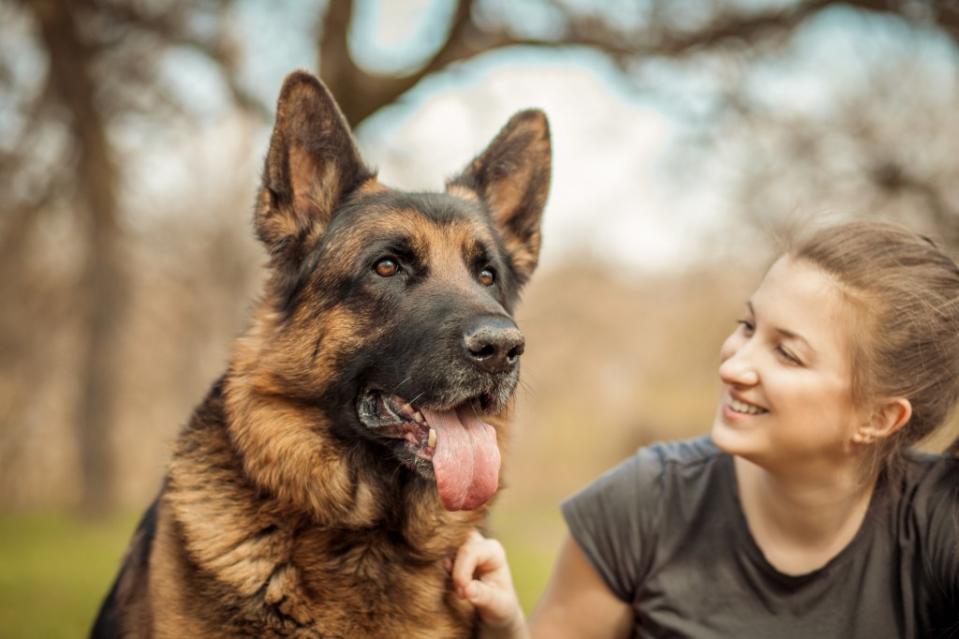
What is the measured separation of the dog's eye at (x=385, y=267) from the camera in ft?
9.08

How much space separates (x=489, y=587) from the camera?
8.68ft

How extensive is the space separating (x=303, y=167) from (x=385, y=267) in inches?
17.7

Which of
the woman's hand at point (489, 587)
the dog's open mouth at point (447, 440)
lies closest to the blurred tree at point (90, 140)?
the dog's open mouth at point (447, 440)

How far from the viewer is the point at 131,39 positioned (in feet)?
31.4

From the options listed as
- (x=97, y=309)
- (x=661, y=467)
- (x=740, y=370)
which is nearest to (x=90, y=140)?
(x=97, y=309)

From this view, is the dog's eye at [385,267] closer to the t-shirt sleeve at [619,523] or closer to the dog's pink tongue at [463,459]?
the dog's pink tongue at [463,459]

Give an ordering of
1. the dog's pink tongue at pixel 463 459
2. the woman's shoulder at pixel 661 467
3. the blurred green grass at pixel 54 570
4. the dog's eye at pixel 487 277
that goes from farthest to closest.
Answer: the blurred green grass at pixel 54 570
the woman's shoulder at pixel 661 467
the dog's eye at pixel 487 277
the dog's pink tongue at pixel 463 459

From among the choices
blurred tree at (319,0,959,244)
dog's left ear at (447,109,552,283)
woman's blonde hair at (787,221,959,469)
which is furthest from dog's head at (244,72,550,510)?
blurred tree at (319,0,959,244)

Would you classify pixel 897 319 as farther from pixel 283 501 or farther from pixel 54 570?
pixel 54 570

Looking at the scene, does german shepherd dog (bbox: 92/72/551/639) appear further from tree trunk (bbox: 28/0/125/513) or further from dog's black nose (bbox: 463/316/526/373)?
tree trunk (bbox: 28/0/125/513)

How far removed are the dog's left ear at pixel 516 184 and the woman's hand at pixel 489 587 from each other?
1.09 metres

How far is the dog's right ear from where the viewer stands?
2.71 metres

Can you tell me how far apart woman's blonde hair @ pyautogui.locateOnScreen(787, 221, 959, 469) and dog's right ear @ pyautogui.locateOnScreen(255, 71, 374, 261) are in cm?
154

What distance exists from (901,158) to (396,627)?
9046 mm
